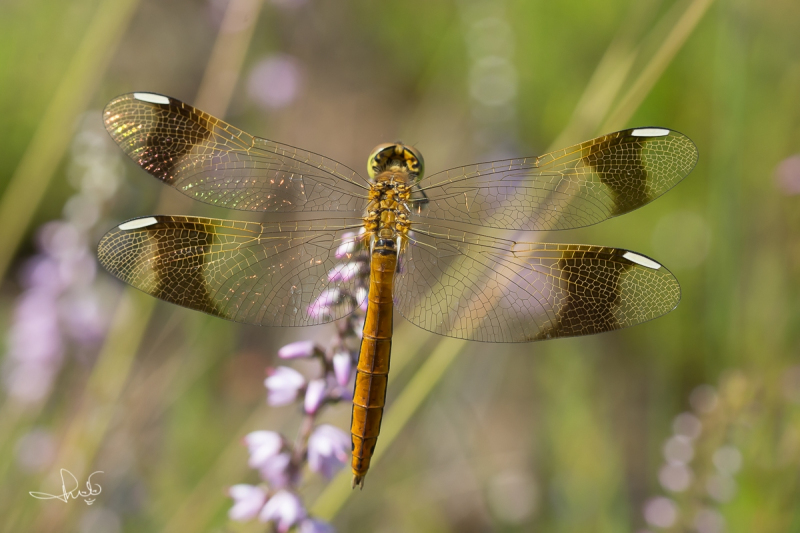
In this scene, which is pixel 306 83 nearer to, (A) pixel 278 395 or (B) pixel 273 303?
(B) pixel 273 303

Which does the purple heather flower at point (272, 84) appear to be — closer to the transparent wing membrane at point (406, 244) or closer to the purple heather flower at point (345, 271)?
the transparent wing membrane at point (406, 244)

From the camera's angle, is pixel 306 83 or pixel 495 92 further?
pixel 306 83

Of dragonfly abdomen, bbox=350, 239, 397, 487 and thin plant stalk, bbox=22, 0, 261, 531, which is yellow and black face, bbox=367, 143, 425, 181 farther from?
thin plant stalk, bbox=22, 0, 261, 531

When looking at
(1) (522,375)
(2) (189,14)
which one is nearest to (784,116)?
(1) (522,375)

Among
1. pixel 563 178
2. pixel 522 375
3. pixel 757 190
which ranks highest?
pixel 757 190

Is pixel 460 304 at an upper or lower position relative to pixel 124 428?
upper

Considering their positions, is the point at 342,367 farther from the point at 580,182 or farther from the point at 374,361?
the point at 580,182

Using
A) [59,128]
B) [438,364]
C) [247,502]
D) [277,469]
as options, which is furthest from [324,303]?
[59,128]
